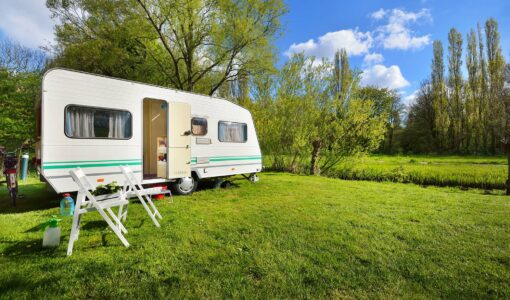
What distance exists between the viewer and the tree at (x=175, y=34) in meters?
10.2

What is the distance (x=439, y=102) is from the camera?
31047 mm

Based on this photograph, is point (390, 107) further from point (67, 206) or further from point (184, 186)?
point (67, 206)

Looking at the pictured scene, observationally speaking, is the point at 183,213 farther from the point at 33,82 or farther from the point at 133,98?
the point at 33,82

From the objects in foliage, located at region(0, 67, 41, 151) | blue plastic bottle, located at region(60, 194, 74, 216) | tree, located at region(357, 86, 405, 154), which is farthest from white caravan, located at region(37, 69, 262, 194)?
tree, located at region(357, 86, 405, 154)

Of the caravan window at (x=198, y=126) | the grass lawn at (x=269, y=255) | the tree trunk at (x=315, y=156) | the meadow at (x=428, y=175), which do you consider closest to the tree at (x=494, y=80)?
the meadow at (x=428, y=175)

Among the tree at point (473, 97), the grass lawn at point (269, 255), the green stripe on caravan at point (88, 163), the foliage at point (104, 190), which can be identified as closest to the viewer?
the grass lawn at point (269, 255)

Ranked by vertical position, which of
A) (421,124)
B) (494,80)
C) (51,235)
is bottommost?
(51,235)

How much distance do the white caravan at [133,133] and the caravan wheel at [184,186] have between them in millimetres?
26

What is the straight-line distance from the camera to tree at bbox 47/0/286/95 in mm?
10242

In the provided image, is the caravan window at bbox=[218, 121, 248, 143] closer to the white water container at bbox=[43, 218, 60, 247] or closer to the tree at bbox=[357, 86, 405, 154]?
the white water container at bbox=[43, 218, 60, 247]

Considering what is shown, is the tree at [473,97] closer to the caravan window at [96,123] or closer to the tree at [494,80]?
the tree at [494,80]

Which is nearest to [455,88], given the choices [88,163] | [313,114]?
[313,114]

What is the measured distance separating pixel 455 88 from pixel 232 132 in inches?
1373

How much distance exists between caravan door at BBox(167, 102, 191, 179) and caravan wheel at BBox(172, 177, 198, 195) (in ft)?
0.94
